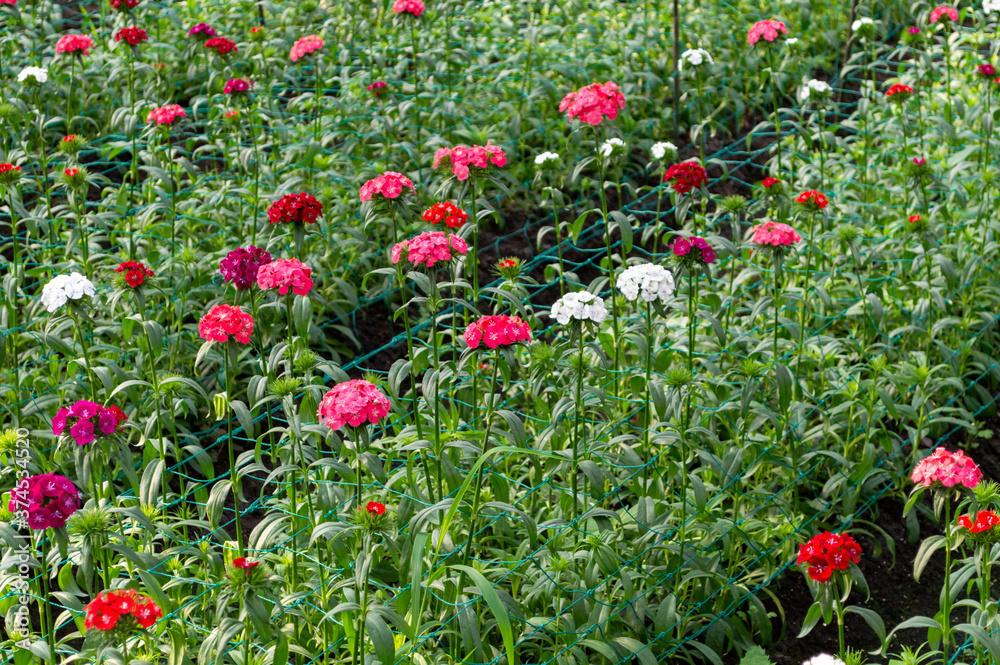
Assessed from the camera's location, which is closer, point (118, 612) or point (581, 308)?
point (118, 612)

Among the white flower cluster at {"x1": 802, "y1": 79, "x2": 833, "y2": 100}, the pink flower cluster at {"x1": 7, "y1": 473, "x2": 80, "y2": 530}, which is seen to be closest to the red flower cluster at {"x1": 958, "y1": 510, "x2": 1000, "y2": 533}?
the pink flower cluster at {"x1": 7, "y1": 473, "x2": 80, "y2": 530}

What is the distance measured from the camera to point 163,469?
9.39 feet

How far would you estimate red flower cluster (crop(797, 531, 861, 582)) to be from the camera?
244cm

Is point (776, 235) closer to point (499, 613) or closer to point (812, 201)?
point (812, 201)

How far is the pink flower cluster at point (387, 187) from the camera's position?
3121 mm

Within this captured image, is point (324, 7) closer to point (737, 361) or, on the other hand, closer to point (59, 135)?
point (59, 135)

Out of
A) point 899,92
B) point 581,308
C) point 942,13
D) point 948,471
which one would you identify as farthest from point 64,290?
point 942,13

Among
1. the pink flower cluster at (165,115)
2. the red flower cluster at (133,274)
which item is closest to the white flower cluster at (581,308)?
the red flower cluster at (133,274)

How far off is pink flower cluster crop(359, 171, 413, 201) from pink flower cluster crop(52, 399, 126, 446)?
1.10m

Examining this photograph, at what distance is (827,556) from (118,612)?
→ 1.73 metres

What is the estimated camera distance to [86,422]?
2.44m

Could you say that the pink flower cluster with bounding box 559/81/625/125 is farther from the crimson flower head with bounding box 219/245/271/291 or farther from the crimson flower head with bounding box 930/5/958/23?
the crimson flower head with bounding box 930/5/958/23

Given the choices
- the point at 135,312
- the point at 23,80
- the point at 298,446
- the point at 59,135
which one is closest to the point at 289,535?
the point at 298,446

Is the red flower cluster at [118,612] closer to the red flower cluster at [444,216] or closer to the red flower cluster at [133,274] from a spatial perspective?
the red flower cluster at [133,274]
